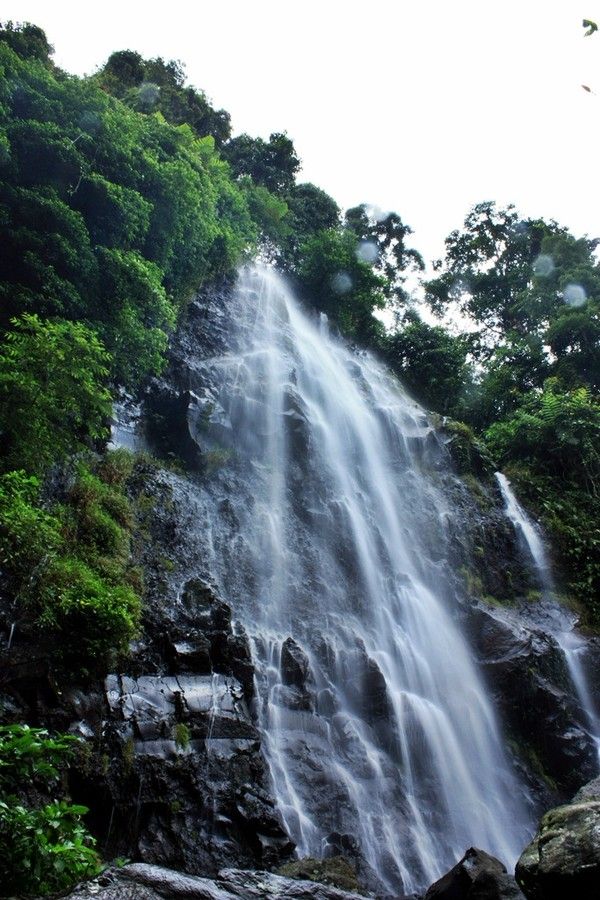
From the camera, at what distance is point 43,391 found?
8.14 metres

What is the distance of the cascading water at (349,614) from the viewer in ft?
28.3

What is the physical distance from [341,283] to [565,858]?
20291 millimetres

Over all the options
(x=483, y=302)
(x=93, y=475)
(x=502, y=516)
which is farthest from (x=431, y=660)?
(x=483, y=302)

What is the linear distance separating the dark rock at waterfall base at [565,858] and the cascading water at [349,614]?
3914 mm

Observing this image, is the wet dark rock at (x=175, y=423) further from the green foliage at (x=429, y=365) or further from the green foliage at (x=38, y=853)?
the green foliage at (x=429, y=365)

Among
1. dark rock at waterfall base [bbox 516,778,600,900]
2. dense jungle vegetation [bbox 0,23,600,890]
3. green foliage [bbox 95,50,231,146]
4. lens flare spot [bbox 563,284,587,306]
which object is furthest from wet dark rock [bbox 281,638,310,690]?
lens flare spot [bbox 563,284,587,306]

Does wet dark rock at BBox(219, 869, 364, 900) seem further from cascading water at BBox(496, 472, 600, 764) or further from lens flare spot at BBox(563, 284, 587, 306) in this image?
lens flare spot at BBox(563, 284, 587, 306)

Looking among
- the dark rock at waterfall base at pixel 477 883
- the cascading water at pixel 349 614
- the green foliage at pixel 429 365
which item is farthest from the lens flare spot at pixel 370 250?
the dark rock at waterfall base at pixel 477 883

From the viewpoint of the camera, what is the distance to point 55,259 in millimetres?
10859

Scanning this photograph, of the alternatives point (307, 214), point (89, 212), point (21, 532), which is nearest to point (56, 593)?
point (21, 532)

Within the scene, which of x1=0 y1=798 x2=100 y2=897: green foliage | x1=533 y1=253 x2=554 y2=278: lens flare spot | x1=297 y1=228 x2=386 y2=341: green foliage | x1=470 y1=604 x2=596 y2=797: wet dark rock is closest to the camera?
x1=0 y1=798 x2=100 y2=897: green foliage

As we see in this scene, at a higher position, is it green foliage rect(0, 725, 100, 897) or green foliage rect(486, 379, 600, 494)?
green foliage rect(486, 379, 600, 494)

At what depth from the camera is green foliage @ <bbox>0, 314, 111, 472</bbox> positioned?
7.92 metres

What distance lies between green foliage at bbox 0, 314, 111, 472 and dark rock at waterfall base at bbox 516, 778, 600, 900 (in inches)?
269
